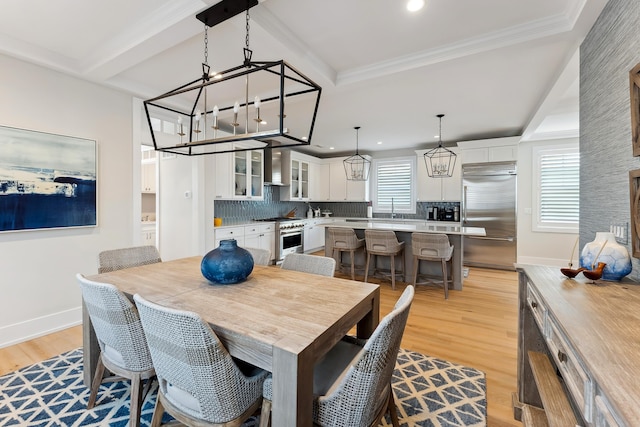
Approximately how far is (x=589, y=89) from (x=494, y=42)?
2.45ft

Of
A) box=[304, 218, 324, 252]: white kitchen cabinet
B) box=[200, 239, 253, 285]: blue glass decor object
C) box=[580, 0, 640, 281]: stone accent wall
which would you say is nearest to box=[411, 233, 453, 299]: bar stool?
box=[580, 0, 640, 281]: stone accent wall

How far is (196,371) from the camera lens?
1.09 m

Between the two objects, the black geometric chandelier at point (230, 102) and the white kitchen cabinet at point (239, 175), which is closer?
the black geometric chandelier at point (230, 102)

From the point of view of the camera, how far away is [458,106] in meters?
3.83

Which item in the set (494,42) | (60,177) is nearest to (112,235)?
(60,177)

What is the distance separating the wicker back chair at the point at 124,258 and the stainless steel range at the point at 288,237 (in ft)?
10.3

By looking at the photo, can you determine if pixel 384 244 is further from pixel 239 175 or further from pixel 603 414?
pixel 603 414

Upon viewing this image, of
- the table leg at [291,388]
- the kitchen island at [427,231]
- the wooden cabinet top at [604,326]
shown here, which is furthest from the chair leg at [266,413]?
the kitchen island at [427,231]

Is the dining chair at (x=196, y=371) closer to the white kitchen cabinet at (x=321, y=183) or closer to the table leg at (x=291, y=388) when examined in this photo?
the table leg at (x=291, y=388)

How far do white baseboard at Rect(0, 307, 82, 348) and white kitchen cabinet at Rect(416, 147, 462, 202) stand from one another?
5.69 metres

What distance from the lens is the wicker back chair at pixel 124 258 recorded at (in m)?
2.25

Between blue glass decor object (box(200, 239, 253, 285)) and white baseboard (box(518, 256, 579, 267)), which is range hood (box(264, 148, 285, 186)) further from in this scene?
white baseboard (box(518, 256, 579, 267))

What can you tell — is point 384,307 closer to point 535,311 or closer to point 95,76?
point 535,311

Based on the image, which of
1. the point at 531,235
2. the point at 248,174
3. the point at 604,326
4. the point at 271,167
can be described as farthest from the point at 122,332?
the point at 531,235
